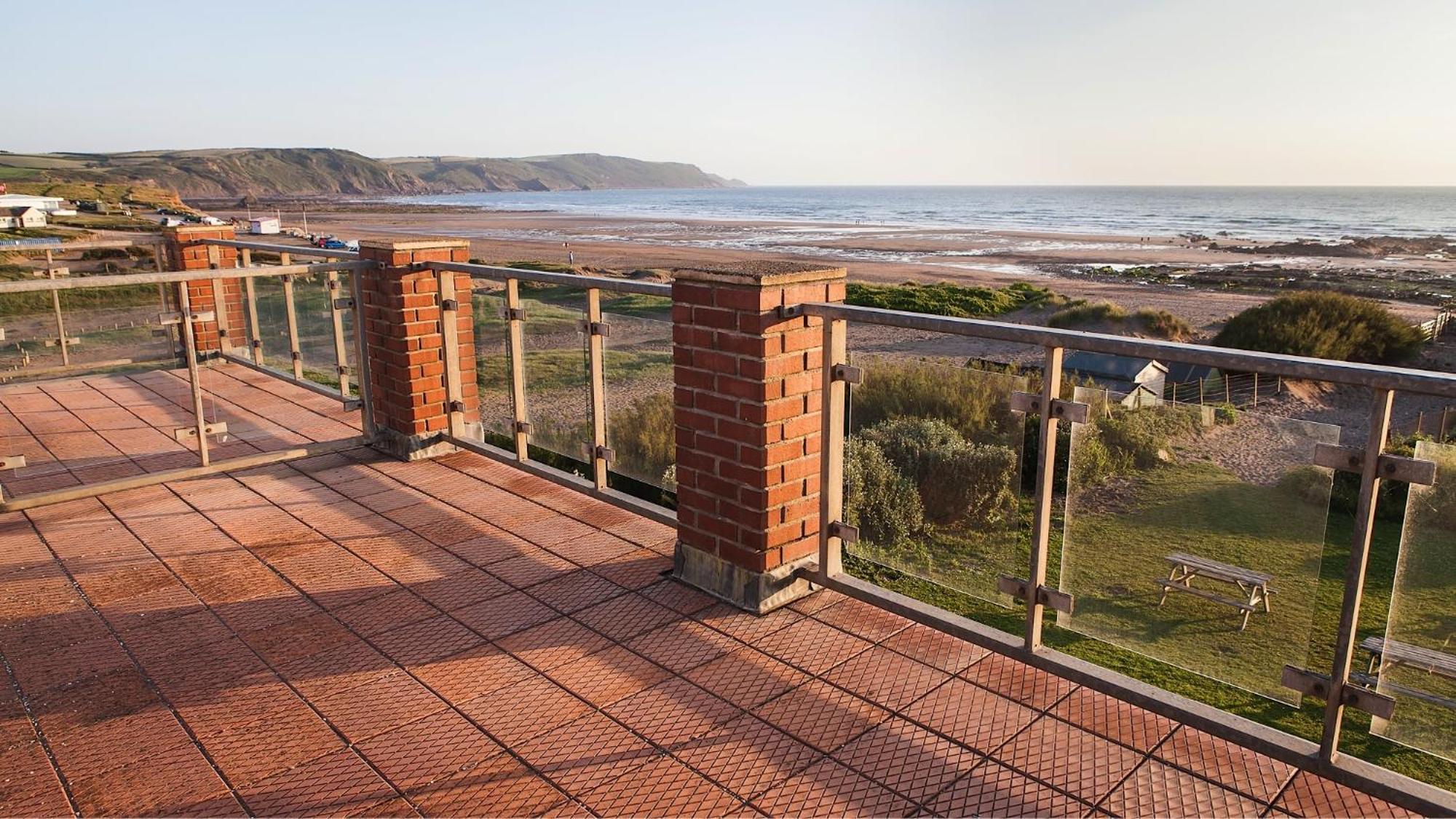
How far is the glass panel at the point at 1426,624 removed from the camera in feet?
7.19

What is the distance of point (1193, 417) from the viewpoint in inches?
103

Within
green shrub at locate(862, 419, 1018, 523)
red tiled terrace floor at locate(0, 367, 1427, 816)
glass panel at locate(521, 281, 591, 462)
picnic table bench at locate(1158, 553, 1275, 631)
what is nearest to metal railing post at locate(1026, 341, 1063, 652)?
green shrub at locate(862, 419, 1018, 523)

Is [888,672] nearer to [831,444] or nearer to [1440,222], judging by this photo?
[831,444]

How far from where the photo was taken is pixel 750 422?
3500 millimetres

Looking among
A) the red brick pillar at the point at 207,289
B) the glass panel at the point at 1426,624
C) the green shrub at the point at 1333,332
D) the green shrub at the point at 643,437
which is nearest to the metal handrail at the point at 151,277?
the green shrub at the point at 643,437

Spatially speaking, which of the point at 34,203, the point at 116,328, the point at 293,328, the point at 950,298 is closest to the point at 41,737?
the point at 116,328

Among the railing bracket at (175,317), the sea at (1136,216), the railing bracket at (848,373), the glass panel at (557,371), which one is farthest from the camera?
the sea at (1136,216)

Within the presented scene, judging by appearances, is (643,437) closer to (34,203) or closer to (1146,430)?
(1146,430)

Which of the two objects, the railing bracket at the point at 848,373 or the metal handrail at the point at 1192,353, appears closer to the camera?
the metal handrail at the point at 1192,353

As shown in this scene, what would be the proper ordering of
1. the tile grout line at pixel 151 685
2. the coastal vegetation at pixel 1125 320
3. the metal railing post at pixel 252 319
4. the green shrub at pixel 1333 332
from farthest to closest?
the coastal vegetation at pixel 1125 320 < the green shrub at pixel 1333 332 < the metal railing post at pixel 252 319 < the tile grout line at pixel 151 685

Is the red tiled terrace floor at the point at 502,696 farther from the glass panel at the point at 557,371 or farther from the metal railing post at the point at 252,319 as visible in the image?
the metal railing post at the point at 252,319

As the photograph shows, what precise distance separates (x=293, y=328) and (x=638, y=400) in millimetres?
4460

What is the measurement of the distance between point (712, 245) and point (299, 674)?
5393cm

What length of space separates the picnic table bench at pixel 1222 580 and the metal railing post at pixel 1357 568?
0.67 feet
